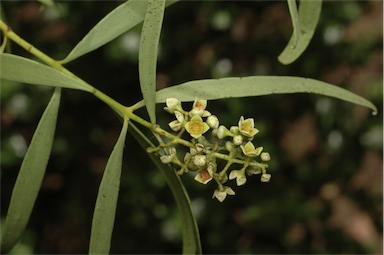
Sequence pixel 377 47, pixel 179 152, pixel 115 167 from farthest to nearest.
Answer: pixel 377 47 < pixel 179 152 < pixel 115 167

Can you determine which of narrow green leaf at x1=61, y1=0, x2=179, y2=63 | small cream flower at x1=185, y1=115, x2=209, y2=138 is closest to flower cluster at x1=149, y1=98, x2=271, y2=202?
small cream flower at x1=185, y1=115, x2=209, y2=138

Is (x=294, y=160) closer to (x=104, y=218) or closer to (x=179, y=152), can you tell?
(x=179, y=152)

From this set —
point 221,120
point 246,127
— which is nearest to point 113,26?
point 246,127

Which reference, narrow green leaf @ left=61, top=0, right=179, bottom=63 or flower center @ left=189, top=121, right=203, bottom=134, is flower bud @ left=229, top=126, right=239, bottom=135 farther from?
narrow green leaf @ left=61, top=0, right=179, bottom=63

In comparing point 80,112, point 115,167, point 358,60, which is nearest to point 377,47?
point 358,60

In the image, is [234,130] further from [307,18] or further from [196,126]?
[307,18]
